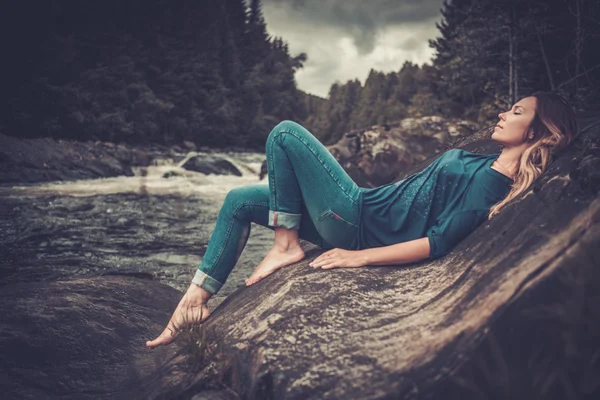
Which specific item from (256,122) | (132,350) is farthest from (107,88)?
(132,350)

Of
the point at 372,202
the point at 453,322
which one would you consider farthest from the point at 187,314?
the point at 453,322

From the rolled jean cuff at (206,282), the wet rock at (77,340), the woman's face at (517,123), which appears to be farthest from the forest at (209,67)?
the wet rock at (77,340)

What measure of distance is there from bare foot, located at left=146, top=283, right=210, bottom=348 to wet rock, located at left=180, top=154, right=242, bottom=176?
47.2ft

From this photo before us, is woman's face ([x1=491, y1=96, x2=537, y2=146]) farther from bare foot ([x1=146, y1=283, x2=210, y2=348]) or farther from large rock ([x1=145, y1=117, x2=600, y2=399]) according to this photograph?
bare foot ([x1=146, y1=283, x2=210, y2=348])

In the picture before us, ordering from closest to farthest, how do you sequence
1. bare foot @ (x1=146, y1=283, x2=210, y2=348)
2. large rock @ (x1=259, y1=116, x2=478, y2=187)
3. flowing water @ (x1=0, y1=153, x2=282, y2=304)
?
1. bare foot @ (x1=146, y1=283, x2=210, y2=348)
2. flowing water @ (x1=0, y1=153, x2=282, y2=304)
3. large rock @ (x1=259, y1=116, x2=478, y2=187)

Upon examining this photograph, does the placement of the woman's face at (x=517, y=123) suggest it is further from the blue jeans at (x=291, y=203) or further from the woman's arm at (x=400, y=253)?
the blue jeans at (x=291, y=203)

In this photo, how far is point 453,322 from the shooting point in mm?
1527

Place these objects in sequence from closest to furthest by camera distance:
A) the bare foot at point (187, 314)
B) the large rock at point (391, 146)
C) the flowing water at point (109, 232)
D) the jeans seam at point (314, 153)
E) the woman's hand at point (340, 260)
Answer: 1. the woman's hand at point (340, 260)
2. the bare foot at point (187, 314)
3. the jeans seam at point (314, 153)
4. the flowing water at point (109, 232)
5. the large rock at point (391, 146)

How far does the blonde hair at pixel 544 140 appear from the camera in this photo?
80.1 inches

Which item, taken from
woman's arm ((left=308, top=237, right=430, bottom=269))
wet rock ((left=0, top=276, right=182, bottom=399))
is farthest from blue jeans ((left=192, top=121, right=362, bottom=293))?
wet rock ((left=0, top=276, right=182, bottom=399))

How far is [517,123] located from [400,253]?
0.96m

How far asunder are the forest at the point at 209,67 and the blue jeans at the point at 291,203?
847cm

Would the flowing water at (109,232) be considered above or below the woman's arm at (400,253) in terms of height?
below

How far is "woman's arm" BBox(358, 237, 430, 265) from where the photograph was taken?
2205 millimetres
